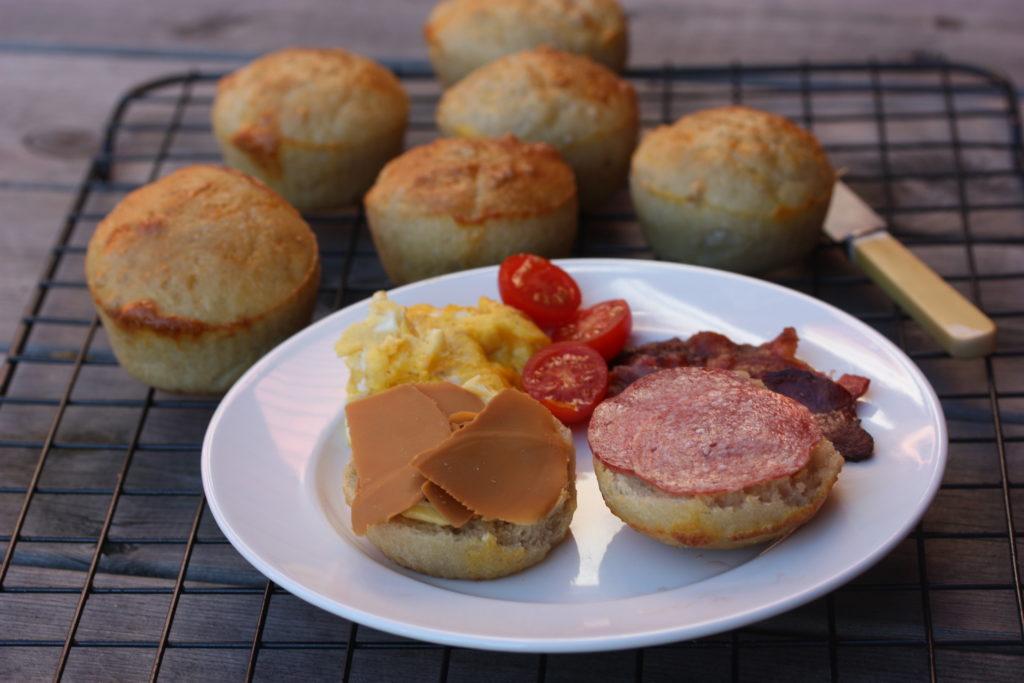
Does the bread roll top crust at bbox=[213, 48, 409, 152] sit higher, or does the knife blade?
the bread roll top crust at bbox=[213, 48, 409, 152]

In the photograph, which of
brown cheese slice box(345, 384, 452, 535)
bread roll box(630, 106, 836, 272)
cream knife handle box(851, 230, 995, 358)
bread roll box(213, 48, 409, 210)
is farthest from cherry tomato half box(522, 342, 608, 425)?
bread roll box(213, 48, 409, 210)

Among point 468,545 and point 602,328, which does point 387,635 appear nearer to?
point 468,545

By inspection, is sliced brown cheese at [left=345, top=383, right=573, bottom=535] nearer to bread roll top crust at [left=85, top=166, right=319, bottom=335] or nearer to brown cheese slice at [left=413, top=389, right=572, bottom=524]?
brown cheese slice at [left=413, top=389, right=572, bottom=524]

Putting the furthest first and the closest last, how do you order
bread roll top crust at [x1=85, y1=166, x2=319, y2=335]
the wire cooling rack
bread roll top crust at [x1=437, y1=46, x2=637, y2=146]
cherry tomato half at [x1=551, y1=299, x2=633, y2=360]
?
bread roll top crust at [x1=437, y1=46, x2=637, y2=146]
bread roll top crust at [x1=85, y1=166, x2=319, y2=335]
cherry tomato half at [x1=551, y1=299, x2=633, y2=360]
the wire cooling rack

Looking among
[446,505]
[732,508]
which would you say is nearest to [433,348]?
[446,505]

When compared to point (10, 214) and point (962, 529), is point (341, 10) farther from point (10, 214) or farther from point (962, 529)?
point (962, 529)

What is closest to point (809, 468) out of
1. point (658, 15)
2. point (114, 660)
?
point (114, 660)

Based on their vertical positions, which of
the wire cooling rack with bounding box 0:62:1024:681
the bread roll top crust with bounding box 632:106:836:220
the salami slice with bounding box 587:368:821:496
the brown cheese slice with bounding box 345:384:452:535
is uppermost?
the salami slice with bounding box 587:368:821:496

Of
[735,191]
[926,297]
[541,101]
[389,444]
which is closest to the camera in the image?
[389,444]

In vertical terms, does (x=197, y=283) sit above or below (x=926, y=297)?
above
